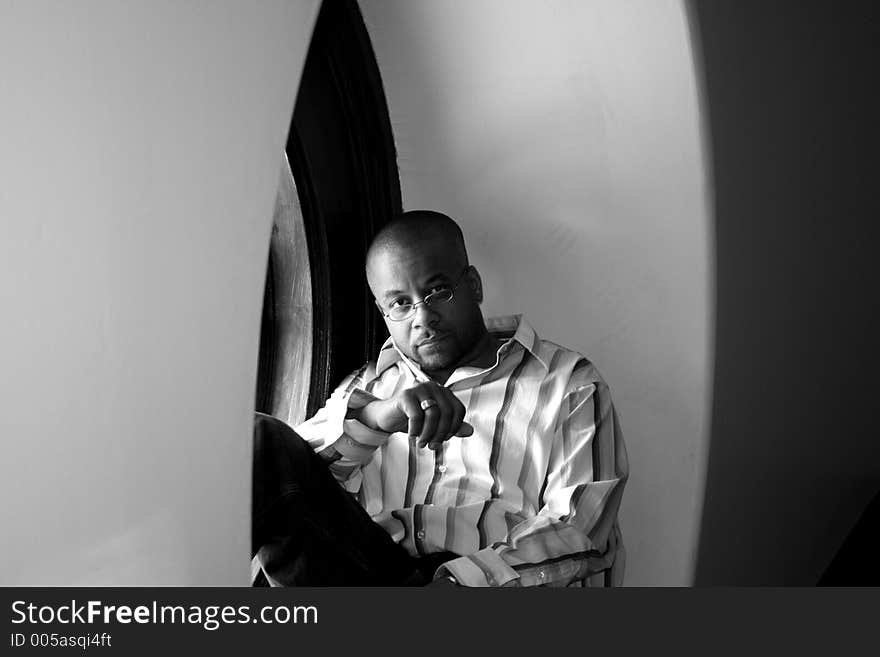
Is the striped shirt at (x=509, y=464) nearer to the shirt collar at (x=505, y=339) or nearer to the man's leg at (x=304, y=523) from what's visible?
the shirt collar at (x=505, y=339)

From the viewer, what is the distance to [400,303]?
1696mm

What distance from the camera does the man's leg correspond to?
1314 mm

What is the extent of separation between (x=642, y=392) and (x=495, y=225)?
43 centimetres

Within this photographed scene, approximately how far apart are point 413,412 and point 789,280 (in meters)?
0.95

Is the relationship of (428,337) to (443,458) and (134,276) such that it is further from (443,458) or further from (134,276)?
(134,276)

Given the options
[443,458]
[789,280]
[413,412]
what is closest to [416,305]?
[443,458]

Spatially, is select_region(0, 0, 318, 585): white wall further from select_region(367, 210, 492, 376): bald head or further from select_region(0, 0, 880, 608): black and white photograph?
select_region(367, 210, 492, 376): bald head

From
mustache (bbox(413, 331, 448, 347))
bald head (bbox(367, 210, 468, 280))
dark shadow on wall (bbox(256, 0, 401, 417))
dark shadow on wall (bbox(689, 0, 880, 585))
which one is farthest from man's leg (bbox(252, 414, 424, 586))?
dark shadow on wall (bbox(689, 0, 880, 585))

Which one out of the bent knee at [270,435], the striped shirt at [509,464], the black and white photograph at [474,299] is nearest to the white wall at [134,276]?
the black and white photograph at [474,299]

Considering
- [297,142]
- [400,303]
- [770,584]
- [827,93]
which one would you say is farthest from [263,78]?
[770,584]

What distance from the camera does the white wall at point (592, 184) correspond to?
187cm

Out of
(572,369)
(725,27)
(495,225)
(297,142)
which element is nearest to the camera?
(572,369)

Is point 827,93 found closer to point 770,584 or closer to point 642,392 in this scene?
point 642,392

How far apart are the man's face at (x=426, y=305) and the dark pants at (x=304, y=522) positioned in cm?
35
